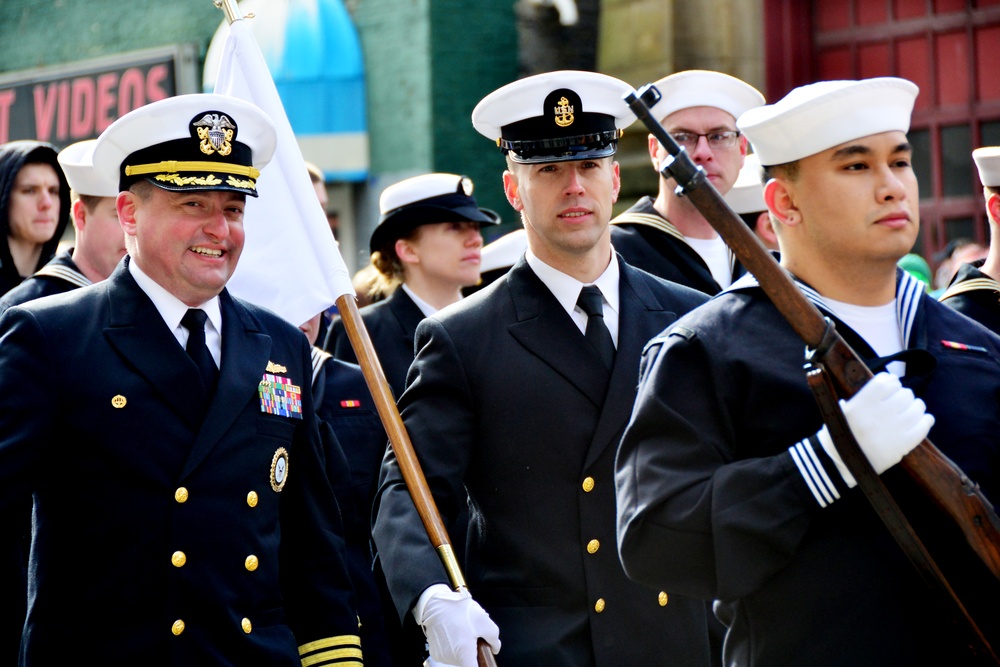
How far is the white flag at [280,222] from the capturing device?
16.3 feet

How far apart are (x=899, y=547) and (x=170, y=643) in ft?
5.59

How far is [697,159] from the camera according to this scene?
5660 mm

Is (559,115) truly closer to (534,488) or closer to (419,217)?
(534,488)

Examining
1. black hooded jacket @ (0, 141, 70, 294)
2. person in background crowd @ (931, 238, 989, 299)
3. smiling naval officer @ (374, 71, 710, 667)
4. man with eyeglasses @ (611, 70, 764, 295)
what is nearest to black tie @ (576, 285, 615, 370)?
smiling naval officer @ (374, 71, 710, 667)

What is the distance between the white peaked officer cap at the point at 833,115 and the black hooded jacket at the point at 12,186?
148 inches

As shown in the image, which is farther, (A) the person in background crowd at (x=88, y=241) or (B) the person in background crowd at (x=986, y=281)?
(A) the person in background crowd at (x=88, y=241)

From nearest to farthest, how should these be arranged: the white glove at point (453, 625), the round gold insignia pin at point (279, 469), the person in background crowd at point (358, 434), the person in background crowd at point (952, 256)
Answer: the white glove at point (453, 625) < the round gold insignia pin at point (279, 469) < the person in background crowd at point (358, 434) < the person in background crowd at point (952, 256)

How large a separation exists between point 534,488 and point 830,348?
1.26 metres

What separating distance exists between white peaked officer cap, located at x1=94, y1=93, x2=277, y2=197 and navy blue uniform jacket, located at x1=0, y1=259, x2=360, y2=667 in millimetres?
278

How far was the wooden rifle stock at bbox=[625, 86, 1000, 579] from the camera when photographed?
2910 millimetres

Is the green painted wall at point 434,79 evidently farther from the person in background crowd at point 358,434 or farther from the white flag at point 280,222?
the white flag at point 280,222

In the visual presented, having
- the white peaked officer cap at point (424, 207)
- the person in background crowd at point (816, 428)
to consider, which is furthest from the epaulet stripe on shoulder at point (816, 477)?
the white peaked officer cap at point (424, 207)

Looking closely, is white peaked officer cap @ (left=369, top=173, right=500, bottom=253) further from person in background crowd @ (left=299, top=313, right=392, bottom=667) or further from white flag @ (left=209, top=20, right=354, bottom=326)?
white flag @ (left=209, top=20, right=354, bottom=326)

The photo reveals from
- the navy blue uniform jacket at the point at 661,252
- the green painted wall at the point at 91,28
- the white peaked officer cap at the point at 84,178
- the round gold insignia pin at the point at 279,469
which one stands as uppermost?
the green painted wall at the point at 91,28
